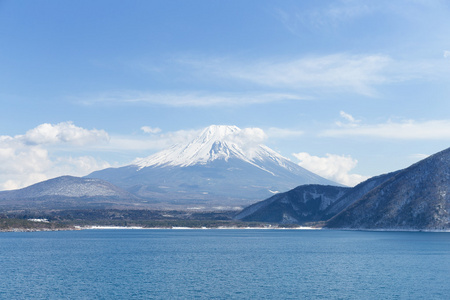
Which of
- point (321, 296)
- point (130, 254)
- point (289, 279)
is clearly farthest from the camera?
point (130, 254)

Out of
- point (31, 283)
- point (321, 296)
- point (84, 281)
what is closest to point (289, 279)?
point (321, 296)

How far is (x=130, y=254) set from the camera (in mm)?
117125

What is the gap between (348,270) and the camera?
8894cm

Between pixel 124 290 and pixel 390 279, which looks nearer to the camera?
pixel 124 290

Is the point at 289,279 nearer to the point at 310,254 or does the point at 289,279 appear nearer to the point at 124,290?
the point at 124,290

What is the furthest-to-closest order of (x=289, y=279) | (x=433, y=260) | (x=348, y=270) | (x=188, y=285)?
1. (x=433, y=260)
2. (x=348, y=270)
3. (x=289, y=279)
4. (x=188, y=285)

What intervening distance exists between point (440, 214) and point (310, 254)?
3464 inches

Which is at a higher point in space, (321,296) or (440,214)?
(440,214)

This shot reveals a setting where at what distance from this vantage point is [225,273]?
84625 millimetres

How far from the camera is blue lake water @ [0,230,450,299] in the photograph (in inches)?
2667

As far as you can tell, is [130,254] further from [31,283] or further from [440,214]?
[440,214]

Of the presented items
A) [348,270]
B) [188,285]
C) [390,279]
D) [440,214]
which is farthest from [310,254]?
[440,214]

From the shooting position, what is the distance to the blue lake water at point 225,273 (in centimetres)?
6775

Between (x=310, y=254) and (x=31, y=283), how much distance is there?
62794 millimetres
